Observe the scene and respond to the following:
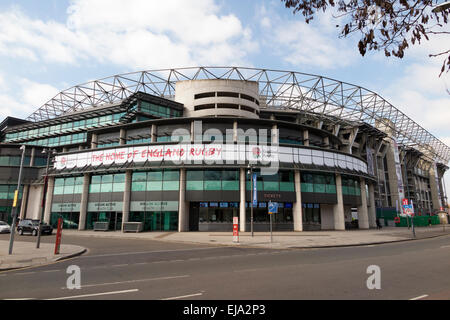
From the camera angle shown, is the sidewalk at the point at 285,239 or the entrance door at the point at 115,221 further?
the entrance door at the point at 115,221

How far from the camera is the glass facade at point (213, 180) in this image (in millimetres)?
35688

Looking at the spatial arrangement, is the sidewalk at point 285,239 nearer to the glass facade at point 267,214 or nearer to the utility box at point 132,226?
the utility box at point 132,226

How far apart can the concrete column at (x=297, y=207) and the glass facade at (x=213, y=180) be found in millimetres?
8720

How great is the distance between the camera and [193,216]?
37.0m

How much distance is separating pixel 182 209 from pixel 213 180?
18.9ft

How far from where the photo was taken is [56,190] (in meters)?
43.7

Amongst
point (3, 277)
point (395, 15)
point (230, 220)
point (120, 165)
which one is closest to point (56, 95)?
point (120, 165)

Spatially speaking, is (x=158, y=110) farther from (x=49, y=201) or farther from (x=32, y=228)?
(x=32, y=228)

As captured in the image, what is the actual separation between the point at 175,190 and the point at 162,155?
5242mm

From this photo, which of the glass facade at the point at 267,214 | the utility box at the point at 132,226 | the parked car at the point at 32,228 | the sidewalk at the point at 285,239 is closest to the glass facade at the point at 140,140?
the utility box at the point at 132,226

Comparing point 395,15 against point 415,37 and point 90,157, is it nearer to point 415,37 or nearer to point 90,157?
point 415,37

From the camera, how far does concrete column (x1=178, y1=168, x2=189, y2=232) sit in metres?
35.2
